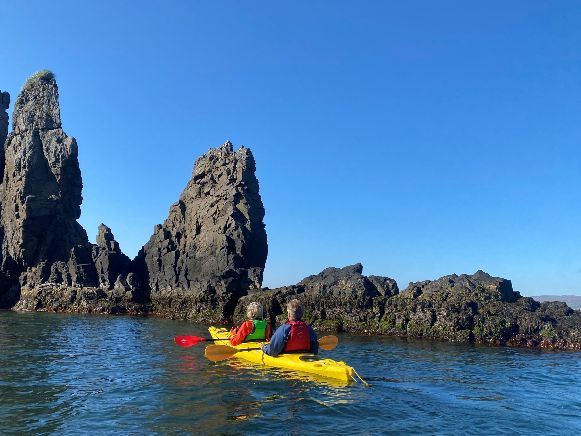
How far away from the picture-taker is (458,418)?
381 inches

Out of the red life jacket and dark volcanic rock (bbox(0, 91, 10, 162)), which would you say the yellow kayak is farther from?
dark volcanic rock (bbox(0, 91, 10, 162))

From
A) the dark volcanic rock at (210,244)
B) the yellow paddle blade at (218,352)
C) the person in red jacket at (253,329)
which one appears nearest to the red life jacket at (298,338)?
the person in red jacket at (253,329)

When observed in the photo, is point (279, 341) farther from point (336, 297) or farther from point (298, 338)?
point (336, 297)

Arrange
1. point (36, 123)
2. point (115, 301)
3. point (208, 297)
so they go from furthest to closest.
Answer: point (36, 123)
point (115, 301)
point (208, 297)

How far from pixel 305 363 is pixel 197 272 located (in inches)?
1369

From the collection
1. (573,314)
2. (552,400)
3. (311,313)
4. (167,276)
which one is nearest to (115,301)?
(167,276)

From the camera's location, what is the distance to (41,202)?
58.6m

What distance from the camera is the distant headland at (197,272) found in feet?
93.4

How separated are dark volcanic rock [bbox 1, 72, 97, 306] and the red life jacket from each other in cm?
4524

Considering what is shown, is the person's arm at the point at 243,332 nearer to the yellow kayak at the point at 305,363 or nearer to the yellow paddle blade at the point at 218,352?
the yellow kayak at the point at 305,363

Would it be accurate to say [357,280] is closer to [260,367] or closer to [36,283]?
[260,367]

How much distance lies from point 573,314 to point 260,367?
23.0m

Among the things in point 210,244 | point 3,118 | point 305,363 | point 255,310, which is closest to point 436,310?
point 255,310

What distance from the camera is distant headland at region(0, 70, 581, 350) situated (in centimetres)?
2845
